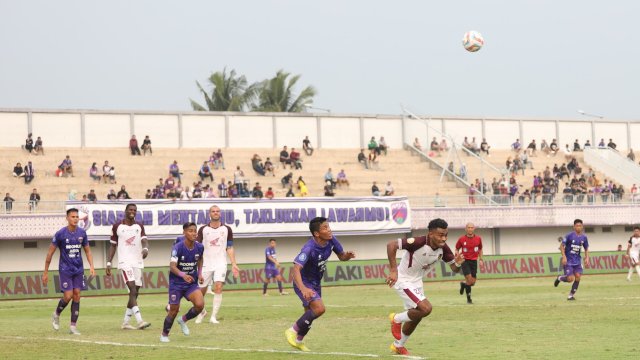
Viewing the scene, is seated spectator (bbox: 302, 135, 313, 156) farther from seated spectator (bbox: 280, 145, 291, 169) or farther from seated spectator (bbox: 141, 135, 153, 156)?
seated spectator (bbox: 141, 135, 153, 156)

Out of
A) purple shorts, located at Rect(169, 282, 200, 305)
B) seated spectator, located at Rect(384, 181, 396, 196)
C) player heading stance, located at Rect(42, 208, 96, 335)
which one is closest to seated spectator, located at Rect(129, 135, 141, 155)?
seated spectator, located at Rect(384, 181, 396, 196)

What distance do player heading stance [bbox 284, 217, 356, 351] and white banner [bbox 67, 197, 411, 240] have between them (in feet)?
100

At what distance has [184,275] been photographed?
18516 millimetres

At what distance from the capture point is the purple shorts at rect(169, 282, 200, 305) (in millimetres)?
18594

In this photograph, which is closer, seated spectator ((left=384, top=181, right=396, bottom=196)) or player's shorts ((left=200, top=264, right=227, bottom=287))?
player's shorts ((left=200, top=264, right=227, bottom=287))

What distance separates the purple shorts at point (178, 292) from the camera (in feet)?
61.0

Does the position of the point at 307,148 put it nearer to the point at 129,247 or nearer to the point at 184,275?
the point at 129,247

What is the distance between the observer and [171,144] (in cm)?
6431

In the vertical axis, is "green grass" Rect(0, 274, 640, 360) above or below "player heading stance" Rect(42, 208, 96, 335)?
below

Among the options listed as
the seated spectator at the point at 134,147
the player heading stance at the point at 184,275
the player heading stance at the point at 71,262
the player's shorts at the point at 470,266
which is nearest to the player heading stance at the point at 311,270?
the player heading stance at the point at 184,275

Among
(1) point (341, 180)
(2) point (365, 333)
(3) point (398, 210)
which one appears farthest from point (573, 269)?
(1) point (341, 180)

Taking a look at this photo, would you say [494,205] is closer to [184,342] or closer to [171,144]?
[171,144]

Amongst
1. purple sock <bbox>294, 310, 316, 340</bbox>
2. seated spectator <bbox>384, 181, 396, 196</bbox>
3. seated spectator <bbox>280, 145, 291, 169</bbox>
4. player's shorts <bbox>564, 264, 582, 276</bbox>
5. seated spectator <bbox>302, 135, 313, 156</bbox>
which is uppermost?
seated spectator <bbox>302, 135, 313, 156</bbox>

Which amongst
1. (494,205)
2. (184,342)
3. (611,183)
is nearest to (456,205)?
(494,205)
